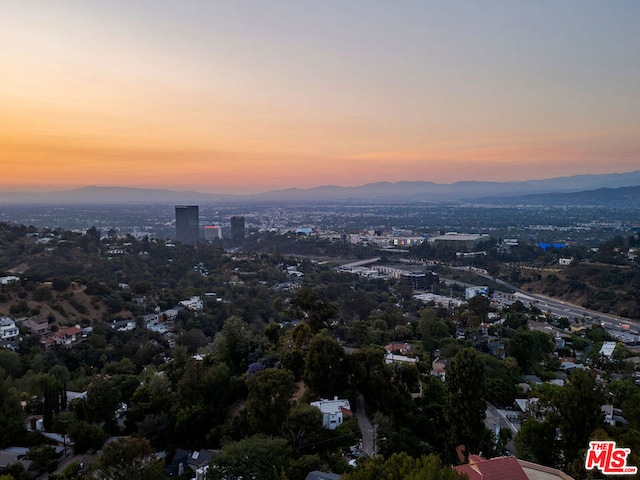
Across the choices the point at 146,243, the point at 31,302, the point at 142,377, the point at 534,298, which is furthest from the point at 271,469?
the point at 146,243

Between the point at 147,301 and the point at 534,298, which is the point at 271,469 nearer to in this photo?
the point at 147,301

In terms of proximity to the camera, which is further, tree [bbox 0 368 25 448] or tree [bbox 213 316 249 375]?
tree [bbox 213 316 249 375]

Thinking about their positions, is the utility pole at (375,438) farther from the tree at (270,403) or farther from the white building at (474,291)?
the white building at (474,291)

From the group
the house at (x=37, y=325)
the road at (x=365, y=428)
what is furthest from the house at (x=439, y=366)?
the house at (x=37, y=325)

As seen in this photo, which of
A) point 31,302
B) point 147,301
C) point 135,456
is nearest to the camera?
point 135,456

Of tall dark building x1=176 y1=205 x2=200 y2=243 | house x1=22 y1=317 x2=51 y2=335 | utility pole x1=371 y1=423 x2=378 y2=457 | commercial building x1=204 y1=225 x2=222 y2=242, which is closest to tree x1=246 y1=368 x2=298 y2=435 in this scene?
utility pole x1=371 y1=423 x2=378 y2=457

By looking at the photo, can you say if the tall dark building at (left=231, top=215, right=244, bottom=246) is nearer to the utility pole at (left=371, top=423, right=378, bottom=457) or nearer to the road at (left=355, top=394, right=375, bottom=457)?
the road at (left=355, top=394, right=375, bottom=457)

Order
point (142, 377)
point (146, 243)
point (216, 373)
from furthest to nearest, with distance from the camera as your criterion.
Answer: point (146, 243) < point (142, 377) < point (216, 373)
